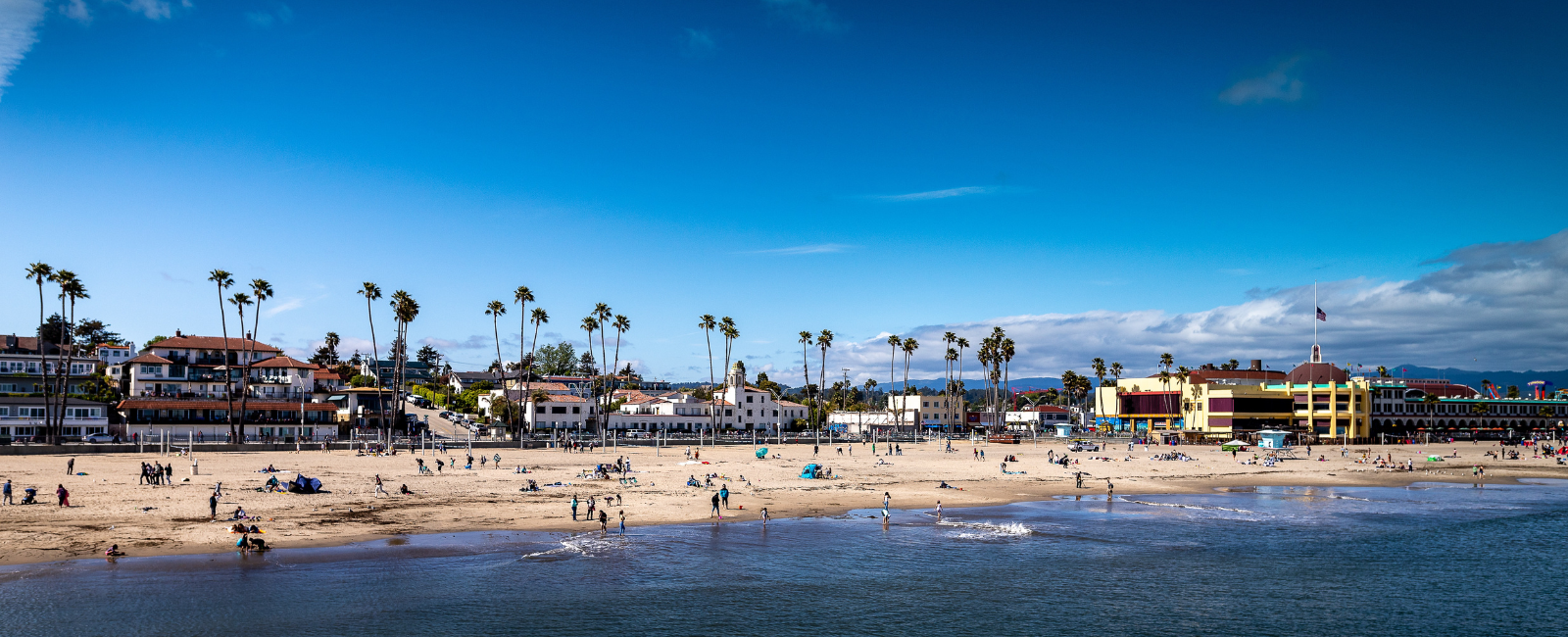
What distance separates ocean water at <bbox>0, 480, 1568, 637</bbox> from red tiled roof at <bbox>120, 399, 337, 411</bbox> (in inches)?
2970

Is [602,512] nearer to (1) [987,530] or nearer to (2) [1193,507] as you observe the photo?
(1) [987,530]

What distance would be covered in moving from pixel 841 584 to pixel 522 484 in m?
32.7

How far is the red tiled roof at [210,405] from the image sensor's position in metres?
99.4

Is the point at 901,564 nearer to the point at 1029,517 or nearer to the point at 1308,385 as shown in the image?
the point at 1029,517

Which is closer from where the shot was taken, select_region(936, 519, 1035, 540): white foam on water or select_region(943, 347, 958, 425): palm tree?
select_region(936, 519, 1035, 540): white foam on water

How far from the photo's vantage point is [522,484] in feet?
203

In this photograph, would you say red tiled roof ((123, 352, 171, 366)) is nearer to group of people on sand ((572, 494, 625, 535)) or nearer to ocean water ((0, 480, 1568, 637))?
group of people on sand ((572, 494, 625, 535))

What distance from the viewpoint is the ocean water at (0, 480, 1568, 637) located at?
29.5 meters

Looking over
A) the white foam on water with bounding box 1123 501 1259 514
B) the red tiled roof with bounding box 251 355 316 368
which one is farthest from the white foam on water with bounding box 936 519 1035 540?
the red tiled roof with bounding box 251 355 316 368

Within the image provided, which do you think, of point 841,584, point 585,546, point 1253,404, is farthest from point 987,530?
point 1253,404

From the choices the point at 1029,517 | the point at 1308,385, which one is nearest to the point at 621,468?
the point at 1029,517

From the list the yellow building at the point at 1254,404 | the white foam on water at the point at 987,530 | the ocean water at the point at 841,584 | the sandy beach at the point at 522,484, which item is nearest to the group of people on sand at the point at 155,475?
the sandy beach at the point at 522,484

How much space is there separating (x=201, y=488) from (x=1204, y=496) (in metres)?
65.1

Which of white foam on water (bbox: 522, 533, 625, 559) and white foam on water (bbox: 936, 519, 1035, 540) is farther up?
white foam on water (bbox: 522, 533, 625, 559)
